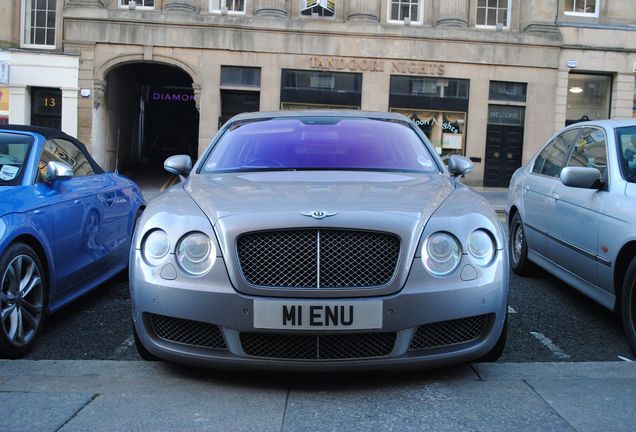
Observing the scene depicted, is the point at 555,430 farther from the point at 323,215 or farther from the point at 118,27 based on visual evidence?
the point at 118,27

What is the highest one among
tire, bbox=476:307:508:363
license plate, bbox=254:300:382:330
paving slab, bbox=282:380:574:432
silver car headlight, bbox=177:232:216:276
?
silver car headlight, bbox=177:232:216:276

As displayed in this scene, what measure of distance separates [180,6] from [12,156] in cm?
1885

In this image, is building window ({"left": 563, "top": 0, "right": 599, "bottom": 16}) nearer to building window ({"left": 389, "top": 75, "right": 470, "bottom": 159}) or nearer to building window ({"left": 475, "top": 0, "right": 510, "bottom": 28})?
building window ({"left": 475, "top": 0, "right": 510, "bottom": 28})

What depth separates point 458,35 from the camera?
73.8 feet

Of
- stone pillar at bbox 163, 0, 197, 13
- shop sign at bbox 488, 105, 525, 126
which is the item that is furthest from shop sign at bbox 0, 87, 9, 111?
shop sign at bbox 488, 105, 525, 126

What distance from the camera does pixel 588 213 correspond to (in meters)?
4.79

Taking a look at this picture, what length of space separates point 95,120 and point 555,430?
21.7 metres

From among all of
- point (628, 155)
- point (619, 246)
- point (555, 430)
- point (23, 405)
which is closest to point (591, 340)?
point (619, 246)

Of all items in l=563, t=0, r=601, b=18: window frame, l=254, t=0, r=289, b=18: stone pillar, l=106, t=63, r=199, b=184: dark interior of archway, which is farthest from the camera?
l=106, t=63, r=199, b=184: dark interior of archway

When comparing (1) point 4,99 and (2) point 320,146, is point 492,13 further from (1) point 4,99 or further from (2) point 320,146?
(2) point 320,146

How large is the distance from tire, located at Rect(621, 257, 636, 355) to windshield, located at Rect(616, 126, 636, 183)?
2.55 feet

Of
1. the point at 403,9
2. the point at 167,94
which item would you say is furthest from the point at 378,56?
the point at 167,94

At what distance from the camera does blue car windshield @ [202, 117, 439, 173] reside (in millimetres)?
4320

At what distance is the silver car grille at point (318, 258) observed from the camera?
10.3ft
